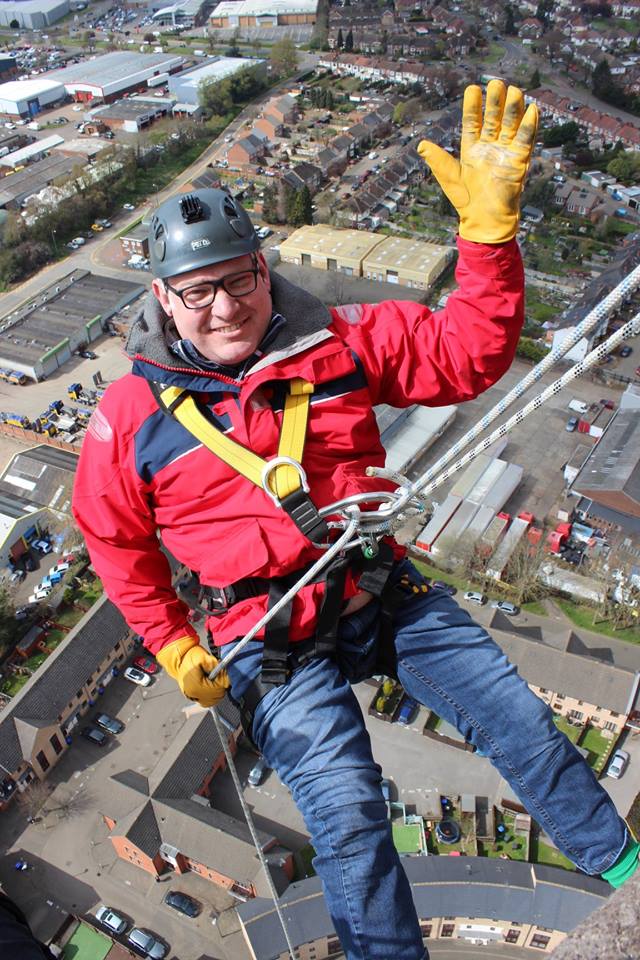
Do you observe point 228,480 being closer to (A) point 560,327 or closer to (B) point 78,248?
(A) point 560,327

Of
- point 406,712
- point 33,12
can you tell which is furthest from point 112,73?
point 406,712

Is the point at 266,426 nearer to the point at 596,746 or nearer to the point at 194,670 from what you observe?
the point at 194,670

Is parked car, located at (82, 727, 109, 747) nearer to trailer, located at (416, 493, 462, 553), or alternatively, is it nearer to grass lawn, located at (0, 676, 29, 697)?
grass lawn, located at (0, 676, 29, 697)

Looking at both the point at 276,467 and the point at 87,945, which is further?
the point at 87,945

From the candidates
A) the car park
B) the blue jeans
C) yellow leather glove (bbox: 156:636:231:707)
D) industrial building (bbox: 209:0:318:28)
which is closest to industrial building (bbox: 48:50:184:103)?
industrial building (bbox: 209:0:318:28)

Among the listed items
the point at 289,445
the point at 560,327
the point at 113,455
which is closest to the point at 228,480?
the point at 289,445

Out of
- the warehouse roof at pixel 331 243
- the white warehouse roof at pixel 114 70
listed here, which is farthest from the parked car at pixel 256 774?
the white warehouse roof at pixel 114 70
